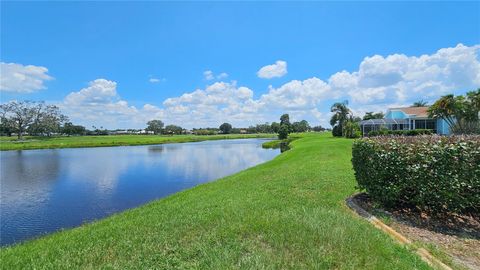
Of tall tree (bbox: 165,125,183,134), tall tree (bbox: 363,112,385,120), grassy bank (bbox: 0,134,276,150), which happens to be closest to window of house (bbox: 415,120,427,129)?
tall tree (bbox: 363,112,385,120)

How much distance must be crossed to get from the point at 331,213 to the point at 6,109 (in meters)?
110

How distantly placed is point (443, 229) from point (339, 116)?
5672 cm

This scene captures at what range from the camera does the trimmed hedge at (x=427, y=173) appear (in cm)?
591

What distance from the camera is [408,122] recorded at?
4666cm

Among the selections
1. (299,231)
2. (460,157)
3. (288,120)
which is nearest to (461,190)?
(460,157)

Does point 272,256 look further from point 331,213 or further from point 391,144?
point 391,144

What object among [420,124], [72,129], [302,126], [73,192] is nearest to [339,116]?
[420,124]

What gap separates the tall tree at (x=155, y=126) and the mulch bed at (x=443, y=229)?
168m

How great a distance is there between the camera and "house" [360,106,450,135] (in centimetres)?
4319

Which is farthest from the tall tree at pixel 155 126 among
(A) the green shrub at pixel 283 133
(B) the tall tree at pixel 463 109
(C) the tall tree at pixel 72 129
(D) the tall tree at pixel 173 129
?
(B) the tall tree at pixel 463 109

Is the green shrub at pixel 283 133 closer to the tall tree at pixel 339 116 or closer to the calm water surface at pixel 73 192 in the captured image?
A: the tall tree at pixel 339 116

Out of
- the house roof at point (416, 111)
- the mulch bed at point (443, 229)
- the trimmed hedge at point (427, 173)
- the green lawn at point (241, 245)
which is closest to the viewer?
the green lawn at point (241, 245)

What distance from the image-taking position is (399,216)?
21.8 feet

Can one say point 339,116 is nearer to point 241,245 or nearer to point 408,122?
point 408,122
